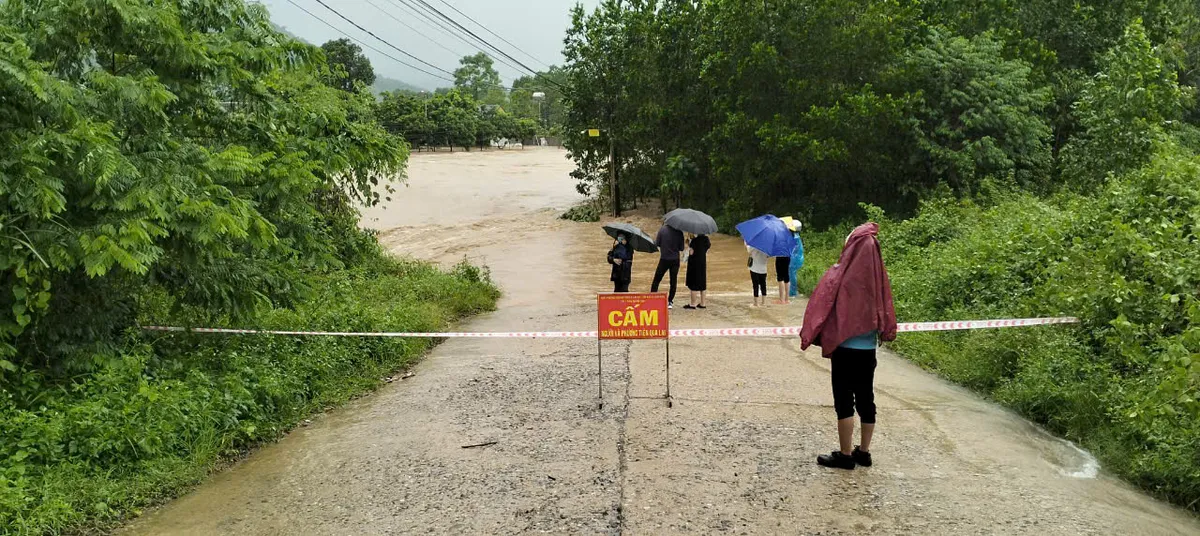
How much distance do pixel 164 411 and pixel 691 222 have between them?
752 cm

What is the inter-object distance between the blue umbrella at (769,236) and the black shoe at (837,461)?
21.3ft

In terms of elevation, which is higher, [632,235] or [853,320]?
[632,235]

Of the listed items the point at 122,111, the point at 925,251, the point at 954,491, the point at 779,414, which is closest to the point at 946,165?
the point at 925,251

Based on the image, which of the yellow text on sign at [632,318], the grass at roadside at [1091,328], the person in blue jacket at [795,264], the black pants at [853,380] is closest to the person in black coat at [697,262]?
the person in blue jacket at [795,264]

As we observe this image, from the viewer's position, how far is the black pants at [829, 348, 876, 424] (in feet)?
19.3

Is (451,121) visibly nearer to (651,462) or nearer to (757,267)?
(757,267)

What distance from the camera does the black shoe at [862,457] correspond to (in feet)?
20.3

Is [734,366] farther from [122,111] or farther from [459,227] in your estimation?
[459,227]

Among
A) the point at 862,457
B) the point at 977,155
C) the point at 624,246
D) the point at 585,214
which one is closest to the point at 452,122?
the point at 585,214

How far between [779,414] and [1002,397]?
228 cm

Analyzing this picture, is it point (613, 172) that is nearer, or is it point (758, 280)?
point (758, 280)

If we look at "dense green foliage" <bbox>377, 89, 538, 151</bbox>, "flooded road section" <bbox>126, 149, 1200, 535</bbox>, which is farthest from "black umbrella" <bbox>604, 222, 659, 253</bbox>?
"dense green foliage" <bbox>377, 89, 538, 151</bbox>

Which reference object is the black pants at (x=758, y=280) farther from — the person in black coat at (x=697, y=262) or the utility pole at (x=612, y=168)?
the utility pole at (x=612, y=168)

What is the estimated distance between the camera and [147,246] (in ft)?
20.4
